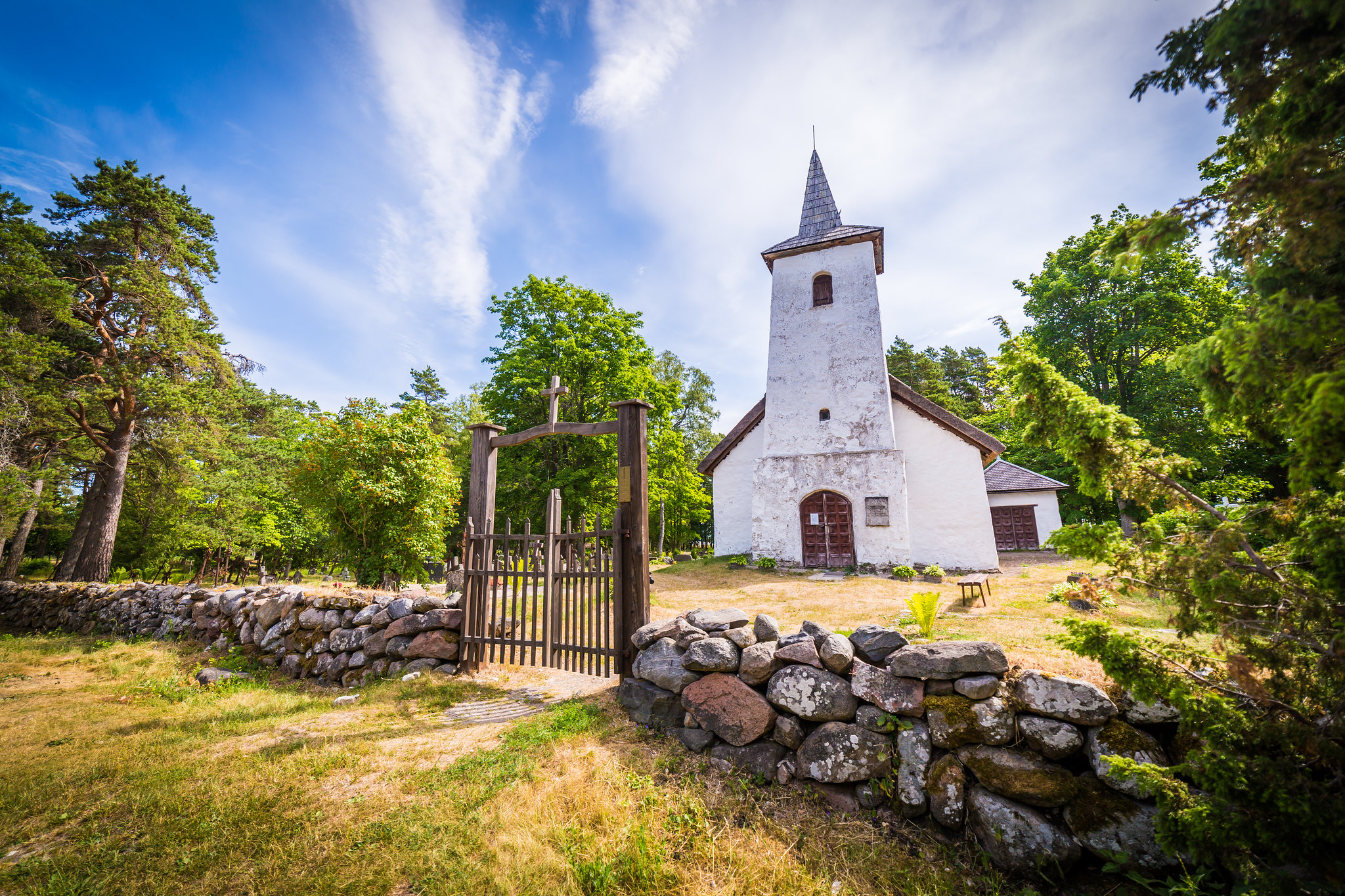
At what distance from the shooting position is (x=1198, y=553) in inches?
86.2

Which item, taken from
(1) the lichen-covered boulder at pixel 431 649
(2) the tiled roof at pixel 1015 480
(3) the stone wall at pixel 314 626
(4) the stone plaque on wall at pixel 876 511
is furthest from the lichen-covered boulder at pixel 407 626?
(2) the tiled roof at pixel 1015 480

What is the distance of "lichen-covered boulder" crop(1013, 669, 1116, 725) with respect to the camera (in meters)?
2.66

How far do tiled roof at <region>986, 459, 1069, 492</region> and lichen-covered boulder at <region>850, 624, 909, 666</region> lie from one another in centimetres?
1839

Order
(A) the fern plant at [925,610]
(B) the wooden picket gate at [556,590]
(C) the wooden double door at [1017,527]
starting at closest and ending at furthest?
(A) the fern plant at [925,610] → (B) the wooden picket gate at [556,590] → (C) the wooden double door at [1017,527]

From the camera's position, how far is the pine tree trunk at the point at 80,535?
40.3ft

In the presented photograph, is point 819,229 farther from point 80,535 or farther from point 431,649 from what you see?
point 80,535

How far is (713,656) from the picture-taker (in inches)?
158

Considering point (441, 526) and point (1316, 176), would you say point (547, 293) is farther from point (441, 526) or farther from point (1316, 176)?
point (1316, 176)

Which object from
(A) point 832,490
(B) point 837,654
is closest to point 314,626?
(B) point 837,654

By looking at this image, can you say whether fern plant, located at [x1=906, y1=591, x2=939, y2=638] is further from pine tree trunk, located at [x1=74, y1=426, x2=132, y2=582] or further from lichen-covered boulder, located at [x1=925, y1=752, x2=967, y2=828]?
pine tree trunk, located at [x1=74, y1=426, x2=132, y2=582]

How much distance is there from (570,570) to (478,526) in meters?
1.79

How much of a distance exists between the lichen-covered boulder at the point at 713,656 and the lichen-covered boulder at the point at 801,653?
0.40 meters

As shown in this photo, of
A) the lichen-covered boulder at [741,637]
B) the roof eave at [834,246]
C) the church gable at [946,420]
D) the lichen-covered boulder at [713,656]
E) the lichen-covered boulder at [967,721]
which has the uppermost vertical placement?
the roof eave at [834,246]

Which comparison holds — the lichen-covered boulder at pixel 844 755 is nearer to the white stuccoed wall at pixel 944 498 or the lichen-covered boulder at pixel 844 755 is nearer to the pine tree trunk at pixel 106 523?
the white stuccoed wall at pixel 944 498
